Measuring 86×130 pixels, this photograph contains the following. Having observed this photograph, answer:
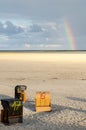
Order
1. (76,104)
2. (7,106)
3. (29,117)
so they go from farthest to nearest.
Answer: (76,104) → (29,117) → (7,106)

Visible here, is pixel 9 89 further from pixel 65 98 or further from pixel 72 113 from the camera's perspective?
pixel 72 113

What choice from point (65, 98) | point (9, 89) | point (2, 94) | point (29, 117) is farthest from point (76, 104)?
point (9, 89)

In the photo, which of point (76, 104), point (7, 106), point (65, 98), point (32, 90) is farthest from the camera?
point (32, 90)

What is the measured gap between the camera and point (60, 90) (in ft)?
72.0

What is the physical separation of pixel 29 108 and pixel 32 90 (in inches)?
225

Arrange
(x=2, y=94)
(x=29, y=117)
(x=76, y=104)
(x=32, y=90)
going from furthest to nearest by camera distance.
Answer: (x=32, y=90) < (x=2, y=94) < (x=76, y=104) < (x=29, y=117)

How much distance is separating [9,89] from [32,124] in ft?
29.8

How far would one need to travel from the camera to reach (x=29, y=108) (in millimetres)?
16156

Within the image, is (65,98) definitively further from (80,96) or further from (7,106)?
(7,106)

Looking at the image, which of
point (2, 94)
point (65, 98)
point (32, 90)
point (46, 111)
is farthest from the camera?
point (32, 90)

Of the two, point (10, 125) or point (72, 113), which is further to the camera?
point (72, 113)

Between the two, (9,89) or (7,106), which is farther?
(9,89)

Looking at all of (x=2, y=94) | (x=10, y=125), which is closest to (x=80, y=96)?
(x=2, y=94)

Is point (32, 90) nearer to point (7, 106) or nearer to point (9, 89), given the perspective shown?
point (9, 89)
